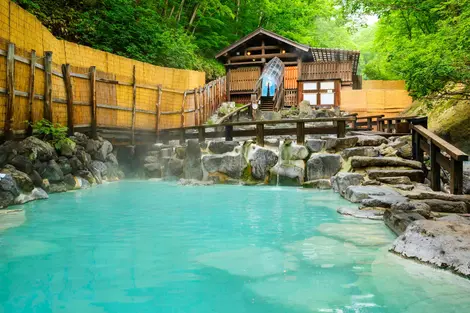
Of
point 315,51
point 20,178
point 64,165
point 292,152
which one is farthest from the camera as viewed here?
point 315,51

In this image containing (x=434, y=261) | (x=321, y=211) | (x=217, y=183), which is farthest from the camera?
(x=217, y=183)

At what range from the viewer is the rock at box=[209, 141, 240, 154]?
1087 centimetres

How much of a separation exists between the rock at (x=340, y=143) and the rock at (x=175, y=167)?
5137 millimetres

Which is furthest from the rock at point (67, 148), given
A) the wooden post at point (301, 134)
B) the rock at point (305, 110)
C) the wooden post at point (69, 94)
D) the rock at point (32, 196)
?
the rock at point (305, 110)

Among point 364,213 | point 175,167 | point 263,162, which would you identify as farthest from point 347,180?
point 175,167

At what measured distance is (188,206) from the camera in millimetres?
6531

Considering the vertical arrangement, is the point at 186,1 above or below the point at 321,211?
above

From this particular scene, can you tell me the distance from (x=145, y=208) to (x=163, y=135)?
823cm

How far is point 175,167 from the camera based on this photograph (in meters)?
12.1

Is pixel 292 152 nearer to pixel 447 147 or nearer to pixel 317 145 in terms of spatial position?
pixel 317 145

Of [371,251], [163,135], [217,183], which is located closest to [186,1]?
[163,135]

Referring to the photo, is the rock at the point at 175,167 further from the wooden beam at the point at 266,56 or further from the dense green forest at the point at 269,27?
the wooden beam at the point at 266,56

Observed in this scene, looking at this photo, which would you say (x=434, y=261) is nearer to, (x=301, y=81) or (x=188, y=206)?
(x=188, y=206)

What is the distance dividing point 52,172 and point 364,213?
7.08 m
